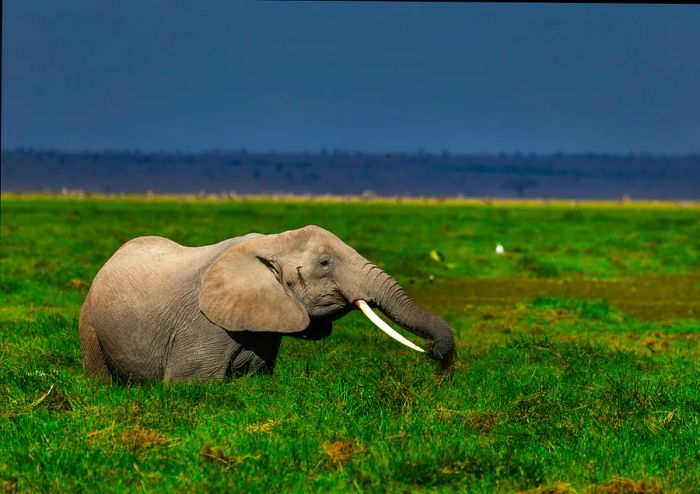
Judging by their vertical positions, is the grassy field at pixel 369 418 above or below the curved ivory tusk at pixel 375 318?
below

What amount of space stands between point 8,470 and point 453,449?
3046mm

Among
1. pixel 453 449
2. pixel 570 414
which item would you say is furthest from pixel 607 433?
pixel 453 449

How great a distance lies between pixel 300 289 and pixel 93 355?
2.30 meters

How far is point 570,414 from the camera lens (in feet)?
29.8

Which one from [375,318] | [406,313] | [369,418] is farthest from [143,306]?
[369,418]

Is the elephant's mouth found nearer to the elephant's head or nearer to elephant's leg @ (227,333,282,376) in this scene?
the elephant's head

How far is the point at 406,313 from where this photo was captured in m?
9.25

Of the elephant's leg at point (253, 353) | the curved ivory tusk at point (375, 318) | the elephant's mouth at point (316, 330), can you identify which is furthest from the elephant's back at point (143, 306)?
the curved ivory tusk at point (375, 318)

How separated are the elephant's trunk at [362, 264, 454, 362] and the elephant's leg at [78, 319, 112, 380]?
9.23 feet

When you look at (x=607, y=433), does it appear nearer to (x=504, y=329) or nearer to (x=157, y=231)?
(x=504, y=329)

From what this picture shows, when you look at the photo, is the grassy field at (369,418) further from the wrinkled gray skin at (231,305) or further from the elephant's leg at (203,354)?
the wrinkled gray skin at (231,305)

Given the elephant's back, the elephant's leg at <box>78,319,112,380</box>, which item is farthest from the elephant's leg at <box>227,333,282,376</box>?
the elephant's leg at <box>78,319,112,380</box>

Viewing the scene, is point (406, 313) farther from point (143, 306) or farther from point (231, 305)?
point (143, 306)

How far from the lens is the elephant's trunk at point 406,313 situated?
9.18m
